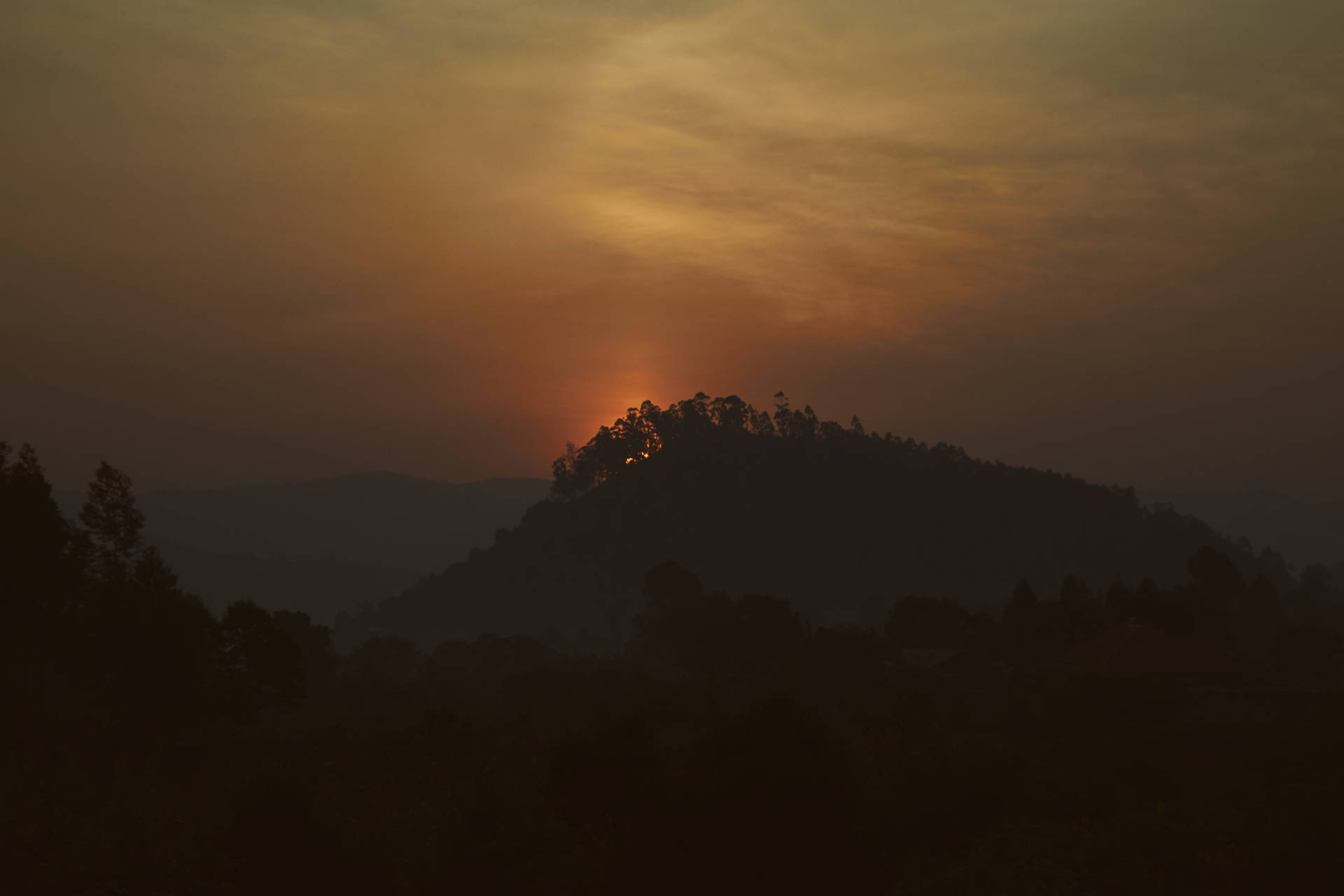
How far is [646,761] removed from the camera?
26938 mm

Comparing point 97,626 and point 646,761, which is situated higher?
point 97,626

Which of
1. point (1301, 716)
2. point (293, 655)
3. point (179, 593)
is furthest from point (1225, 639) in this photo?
point (179, 593)

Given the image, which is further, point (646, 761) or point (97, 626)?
point (97, 626)

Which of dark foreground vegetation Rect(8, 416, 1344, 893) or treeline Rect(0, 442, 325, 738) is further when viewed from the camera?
treeline Rect(0, 442, 325, 738)

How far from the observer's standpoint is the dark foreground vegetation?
935 inches

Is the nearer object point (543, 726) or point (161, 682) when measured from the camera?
point (161, 682)

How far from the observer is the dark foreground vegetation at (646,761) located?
935 inches

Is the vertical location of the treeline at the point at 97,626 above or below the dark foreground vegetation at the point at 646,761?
above

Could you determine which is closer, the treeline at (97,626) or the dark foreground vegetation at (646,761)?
the dark foreground vegetation at (646,761)

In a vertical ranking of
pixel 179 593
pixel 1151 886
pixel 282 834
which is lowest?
pixel 1151 886

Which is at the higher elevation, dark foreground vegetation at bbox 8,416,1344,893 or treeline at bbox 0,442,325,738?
treeline at bbox 0,442,325,738

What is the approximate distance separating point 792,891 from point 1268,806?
23.6 m

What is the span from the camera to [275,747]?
54250mm

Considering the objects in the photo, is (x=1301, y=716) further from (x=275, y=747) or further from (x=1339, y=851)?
(x=275, y=747)
